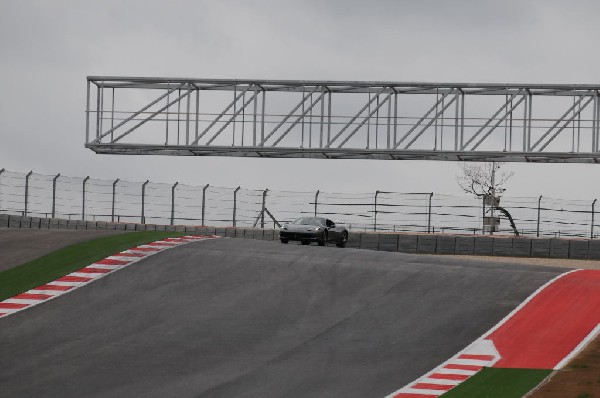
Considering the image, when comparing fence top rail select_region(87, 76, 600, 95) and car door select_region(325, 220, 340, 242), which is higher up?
fence top rail select_region(87, 76, 600, 95)

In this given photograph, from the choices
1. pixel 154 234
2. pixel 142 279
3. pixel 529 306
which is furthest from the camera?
pixel 154 234

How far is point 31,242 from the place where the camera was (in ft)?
103

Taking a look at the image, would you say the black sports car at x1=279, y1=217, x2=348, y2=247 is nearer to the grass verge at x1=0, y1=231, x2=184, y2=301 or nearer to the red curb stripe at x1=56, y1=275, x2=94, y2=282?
the grass verge at x1=0, y1=231, x2=184, y2=301

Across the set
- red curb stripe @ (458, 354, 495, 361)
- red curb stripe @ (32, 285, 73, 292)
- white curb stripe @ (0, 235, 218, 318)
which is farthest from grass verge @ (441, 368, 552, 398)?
red curb stripe @ (32, 285, 73, 292)

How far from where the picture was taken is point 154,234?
30.7 metres

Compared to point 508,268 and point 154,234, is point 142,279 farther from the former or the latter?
point 508,268

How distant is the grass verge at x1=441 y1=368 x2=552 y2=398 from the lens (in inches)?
616

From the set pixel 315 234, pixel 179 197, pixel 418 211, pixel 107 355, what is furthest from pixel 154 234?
pixel 418 211

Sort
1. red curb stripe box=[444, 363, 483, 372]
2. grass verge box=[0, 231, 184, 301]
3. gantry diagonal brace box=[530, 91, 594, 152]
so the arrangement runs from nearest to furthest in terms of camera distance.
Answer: red curb stripe box=[444, 363, 483, 372] < grass verge box=[0, 231, 184, 301] < gantry diagonal brace box=[530, 91, 594, 152]

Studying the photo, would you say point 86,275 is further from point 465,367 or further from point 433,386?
point 433,386

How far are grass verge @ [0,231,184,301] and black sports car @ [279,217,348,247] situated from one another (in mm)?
8042

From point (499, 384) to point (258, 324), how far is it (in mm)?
6000

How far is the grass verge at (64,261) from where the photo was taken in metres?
25.4

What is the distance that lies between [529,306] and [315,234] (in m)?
17.6
